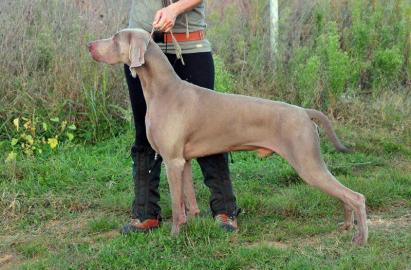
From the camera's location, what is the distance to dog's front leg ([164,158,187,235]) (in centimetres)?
493

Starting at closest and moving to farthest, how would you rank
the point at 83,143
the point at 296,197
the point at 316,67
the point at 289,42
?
the point at 296,197 → the point at 83,143 → the point at 316,67 → the point at 289,42

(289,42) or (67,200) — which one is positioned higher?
(289,42)

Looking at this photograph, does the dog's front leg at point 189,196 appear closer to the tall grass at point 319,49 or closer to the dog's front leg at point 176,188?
the dog's front leg at point 176,188

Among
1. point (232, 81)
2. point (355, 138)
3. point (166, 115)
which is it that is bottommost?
point (355, 138)

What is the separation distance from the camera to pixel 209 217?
17.5 ft

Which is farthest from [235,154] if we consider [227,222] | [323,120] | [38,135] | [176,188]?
[323,120]

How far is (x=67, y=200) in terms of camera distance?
6059 millimetres

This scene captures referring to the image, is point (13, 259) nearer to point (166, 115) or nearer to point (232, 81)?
point (166, 115)

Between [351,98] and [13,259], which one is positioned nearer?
[13,259]

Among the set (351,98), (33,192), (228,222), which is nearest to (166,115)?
(228,222)

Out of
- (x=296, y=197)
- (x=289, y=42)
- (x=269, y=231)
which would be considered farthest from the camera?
(x=289, y=42)

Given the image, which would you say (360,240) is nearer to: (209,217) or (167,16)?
(209,217)

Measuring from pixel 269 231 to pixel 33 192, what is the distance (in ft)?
6.82

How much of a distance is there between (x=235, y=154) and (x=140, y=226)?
223 cm
